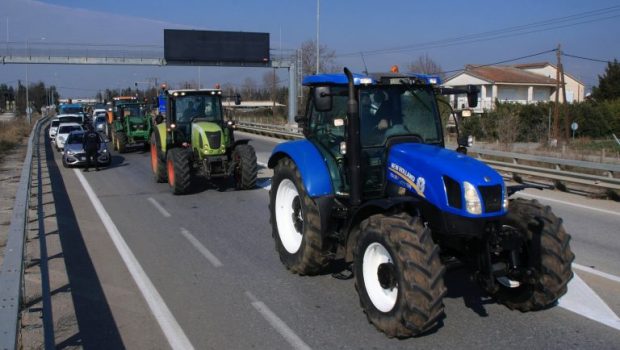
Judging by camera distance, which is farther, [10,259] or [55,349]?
[10,259]

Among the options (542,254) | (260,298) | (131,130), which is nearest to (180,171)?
(260,298)

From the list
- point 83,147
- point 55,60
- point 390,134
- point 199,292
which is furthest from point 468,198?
point 55,60

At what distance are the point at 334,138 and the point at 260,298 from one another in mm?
1945

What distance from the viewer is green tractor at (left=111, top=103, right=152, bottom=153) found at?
26281 mm

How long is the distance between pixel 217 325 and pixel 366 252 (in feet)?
5.22

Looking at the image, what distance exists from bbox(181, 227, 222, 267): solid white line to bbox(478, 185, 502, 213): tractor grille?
12.8ft

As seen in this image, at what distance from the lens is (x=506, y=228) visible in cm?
521

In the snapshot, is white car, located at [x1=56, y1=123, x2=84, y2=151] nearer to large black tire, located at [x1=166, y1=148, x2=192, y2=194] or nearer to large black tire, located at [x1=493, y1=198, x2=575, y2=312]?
large black tire, located at [x1=166, y1=148, x2=192, y2=194]

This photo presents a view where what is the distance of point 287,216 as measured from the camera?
7371mm

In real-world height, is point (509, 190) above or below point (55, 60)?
below

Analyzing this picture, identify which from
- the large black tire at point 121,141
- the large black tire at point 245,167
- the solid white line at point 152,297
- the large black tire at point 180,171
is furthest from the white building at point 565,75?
the solid white line at point 152,297

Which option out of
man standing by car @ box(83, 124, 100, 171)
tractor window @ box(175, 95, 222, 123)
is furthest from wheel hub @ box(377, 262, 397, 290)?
man standing by car @ box(83, 124, 100, 171)

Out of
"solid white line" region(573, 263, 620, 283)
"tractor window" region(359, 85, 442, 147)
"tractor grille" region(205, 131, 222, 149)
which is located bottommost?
"solid white line" region(573, 263, 620, 283)

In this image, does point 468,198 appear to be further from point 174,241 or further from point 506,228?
point 174,241
